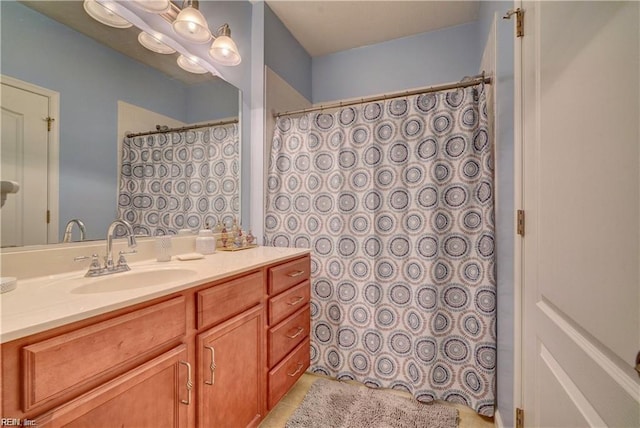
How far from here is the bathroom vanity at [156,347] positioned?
1.97 ft

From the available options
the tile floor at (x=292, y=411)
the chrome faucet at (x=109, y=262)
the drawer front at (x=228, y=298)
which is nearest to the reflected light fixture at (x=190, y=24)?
the chrome faucet at (x=109, y=262)

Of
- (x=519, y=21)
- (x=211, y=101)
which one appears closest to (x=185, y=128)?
(x=211, y=101)

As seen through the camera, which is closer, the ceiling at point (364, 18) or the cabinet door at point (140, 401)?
the cabinet door at point (140, 401)

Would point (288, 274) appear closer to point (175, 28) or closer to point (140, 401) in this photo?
point (140, 401)

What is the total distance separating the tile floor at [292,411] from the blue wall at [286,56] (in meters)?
2.33

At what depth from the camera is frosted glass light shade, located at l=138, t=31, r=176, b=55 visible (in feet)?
4.46

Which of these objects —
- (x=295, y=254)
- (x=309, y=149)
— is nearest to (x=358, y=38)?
(x=309, y=149)

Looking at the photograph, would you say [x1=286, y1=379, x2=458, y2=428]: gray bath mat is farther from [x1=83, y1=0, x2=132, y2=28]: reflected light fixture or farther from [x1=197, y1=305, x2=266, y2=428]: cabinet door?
[x1=83, y1=0, x2=132, y2=28]: reflected light fixture

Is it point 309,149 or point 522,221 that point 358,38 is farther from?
point 522,221

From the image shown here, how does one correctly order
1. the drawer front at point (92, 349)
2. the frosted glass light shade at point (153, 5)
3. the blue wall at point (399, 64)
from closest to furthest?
the drawer front at point (92, 349) < the frosted glass light shade at point (153, 5) < the blue wall at point (399, 64)

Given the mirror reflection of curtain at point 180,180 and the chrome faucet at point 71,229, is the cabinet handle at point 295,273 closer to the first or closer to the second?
the mirror reflection of curtain at point 180,180

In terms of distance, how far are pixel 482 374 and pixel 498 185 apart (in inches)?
42.3

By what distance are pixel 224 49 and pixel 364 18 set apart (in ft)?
3.95

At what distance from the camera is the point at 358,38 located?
2.39 meters
